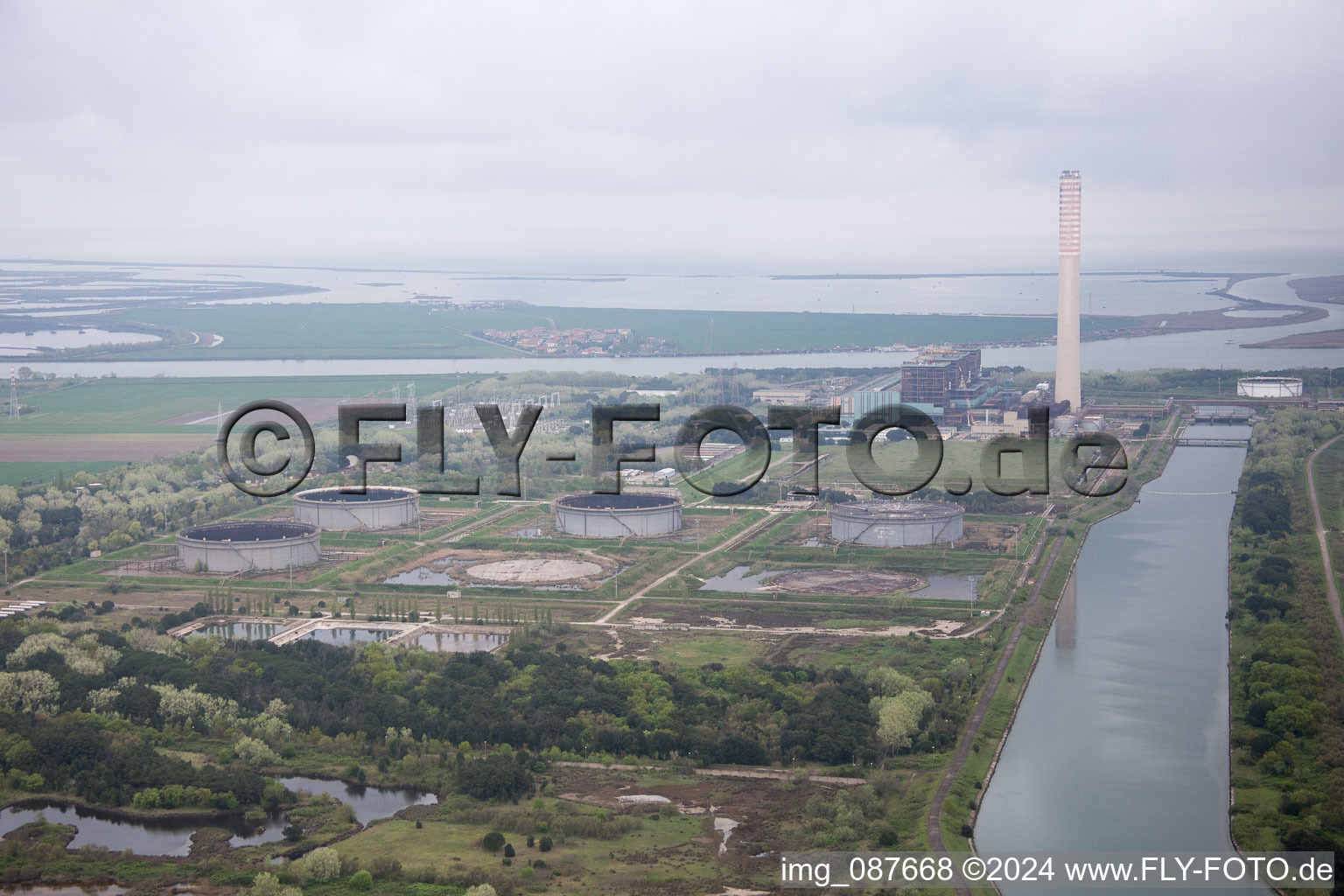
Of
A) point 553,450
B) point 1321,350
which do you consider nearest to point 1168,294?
point 1321,350

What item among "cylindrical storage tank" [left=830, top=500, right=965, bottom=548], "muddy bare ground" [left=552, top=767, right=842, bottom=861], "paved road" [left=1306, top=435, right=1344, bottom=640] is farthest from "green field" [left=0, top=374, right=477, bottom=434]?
"muddy bare ground" [left=552, top=767, right=842, bottom=861]

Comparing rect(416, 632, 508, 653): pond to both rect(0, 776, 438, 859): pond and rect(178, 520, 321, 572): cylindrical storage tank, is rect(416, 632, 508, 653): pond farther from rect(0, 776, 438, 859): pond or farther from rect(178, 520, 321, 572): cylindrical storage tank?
rect(178, 520, 321, 572): cylindrical storage tank

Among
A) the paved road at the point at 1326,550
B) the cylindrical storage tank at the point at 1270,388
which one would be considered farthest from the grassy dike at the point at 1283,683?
the cylindrical storage tank at the point at 1270,388

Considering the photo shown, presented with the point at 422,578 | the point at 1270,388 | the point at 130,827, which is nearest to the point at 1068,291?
the point at 1270,388

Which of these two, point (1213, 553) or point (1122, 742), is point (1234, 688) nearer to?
point (1122, 742)

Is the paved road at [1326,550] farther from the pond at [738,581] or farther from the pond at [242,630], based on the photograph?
the pond at [242,630]
